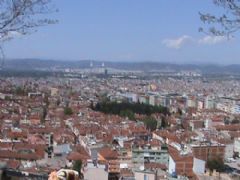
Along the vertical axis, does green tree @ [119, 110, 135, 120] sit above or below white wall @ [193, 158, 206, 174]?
below

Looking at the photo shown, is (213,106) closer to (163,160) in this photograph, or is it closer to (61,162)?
(163,160)

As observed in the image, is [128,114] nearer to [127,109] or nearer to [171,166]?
[127,109]

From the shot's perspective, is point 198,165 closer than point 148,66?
Yes

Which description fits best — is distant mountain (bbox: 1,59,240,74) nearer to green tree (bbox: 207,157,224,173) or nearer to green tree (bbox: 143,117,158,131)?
green tree (bbox: 143,117,158,131)

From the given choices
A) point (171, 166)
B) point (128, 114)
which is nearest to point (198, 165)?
point (171, 166)

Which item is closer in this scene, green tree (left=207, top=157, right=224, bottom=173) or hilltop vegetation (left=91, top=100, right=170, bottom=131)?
green tree (left=207, top=157, right=224, bottom=173)

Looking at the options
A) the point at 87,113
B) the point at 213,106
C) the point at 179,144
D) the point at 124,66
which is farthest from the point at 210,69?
the point at 179,144

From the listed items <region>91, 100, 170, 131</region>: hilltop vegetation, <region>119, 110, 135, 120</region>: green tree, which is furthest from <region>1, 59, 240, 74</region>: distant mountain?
<region>119, 110, 135, 120</region>: green tree

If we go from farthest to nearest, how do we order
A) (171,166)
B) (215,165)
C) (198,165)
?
(215,165) < (198,165) < (171,166)

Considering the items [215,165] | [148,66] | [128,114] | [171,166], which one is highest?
[171,166]

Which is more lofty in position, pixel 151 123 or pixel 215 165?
pixel 215 165

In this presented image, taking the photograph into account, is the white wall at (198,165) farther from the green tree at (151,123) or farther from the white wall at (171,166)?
the green tree at (151,123)

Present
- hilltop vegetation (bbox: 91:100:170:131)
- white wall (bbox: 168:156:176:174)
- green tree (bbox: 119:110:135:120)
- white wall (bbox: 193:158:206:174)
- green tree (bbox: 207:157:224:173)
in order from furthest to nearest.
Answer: hilltop vegetation (bbox: 91:100:170:131) → green tree (bbox: 119:110:135:120) → green tree (bbox: 207:157:224:173) → white wall (bbox: 193:158:206:174) → white wall (bbox: 168:156:176:174)

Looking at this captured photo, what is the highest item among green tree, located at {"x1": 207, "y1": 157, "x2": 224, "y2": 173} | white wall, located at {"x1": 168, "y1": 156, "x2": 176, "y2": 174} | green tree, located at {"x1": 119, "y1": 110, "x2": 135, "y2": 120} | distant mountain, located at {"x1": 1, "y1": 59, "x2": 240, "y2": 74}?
white wall, located at {"x1": 168, "y1": 156, "x2": 176, "y2": 174}
